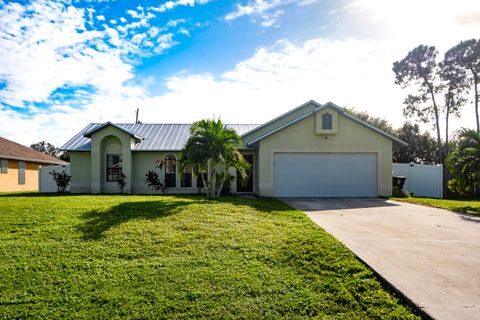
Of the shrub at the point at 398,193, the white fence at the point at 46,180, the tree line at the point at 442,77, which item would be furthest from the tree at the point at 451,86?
the white fence at the point at 46,180

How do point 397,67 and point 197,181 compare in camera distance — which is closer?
point 197,181

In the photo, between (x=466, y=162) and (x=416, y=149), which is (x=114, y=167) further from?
(x=416, y=149)

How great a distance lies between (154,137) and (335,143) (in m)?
11.4

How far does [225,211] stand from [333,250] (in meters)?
4.14

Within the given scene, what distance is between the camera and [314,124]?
14.7 m

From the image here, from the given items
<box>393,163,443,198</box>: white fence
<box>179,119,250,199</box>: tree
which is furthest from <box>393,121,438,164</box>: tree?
<box>179,119,250,199</box>: tree

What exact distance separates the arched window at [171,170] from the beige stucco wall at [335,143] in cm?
566

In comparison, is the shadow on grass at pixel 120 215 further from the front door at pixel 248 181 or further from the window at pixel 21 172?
the window at pixel 21 172

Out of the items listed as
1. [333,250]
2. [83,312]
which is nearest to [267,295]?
[333,250]

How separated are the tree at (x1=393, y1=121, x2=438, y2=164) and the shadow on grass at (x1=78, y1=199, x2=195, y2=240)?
28.6 meters

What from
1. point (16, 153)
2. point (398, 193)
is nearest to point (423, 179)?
point (398, 193)

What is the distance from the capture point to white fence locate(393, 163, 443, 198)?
56.9 ft

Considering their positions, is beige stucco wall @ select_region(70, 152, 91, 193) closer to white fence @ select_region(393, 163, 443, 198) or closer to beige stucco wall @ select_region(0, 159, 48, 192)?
beige stucco wall @ select_region(0, 159, 48, 192)

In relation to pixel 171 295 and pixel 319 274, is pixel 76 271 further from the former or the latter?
pixel 319 274
